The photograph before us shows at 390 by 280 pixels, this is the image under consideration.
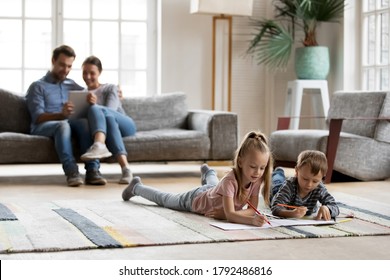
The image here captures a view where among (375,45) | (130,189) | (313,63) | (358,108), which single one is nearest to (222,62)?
(313,63)

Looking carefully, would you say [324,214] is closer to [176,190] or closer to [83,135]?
[176,190]

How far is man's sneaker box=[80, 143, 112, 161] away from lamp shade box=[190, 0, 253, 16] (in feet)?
7.05

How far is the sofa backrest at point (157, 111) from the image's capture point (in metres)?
6.52

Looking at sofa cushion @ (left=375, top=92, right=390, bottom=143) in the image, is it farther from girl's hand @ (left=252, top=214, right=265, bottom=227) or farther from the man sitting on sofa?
girl's hand @ (left=252, top=214, right=265, bottom=227)

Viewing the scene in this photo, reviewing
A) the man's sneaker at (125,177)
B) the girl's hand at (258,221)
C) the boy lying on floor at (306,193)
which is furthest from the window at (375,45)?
the girl's hand at (258,221)

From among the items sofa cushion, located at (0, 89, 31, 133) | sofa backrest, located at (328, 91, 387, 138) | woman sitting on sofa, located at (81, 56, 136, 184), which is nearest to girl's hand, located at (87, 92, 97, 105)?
woman sitting on sofa, located at (81, 56, 136, 184)

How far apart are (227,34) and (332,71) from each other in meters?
1.06

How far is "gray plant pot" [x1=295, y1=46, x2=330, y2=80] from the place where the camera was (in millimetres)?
7305

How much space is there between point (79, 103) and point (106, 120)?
224 millimetres

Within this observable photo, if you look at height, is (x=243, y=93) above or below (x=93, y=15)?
below
